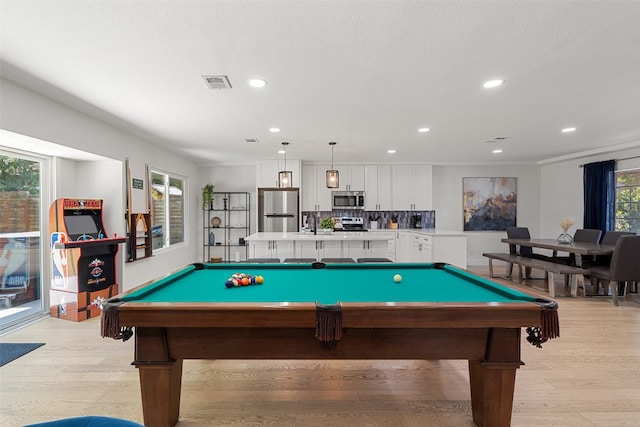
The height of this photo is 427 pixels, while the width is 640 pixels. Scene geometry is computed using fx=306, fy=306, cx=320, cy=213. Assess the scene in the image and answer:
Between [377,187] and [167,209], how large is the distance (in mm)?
4752

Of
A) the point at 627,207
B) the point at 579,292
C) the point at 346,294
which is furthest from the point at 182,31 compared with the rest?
the point at 627,207

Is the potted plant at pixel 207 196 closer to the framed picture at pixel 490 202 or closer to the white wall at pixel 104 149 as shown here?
the white wall at pixel 104 149

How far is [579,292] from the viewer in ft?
16.4

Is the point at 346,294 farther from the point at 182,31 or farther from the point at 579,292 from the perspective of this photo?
the point at 579,292

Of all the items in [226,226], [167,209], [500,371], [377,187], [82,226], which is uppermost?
[377,187]

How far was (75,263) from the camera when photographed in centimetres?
365

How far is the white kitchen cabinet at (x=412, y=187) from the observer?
297 inches

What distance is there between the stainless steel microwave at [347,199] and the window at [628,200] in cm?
503

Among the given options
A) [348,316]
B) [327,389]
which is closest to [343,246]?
[327,389]

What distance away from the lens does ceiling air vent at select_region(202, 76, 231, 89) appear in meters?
2.72

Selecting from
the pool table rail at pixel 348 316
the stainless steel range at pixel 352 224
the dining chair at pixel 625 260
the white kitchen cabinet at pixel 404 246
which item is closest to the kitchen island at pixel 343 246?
the white kitchen cabinet at pixel 404 246

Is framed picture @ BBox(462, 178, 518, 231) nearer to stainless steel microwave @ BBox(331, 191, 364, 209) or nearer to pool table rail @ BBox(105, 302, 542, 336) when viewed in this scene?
stainless steel microwave @ BBox(331, 191, 364, 209)

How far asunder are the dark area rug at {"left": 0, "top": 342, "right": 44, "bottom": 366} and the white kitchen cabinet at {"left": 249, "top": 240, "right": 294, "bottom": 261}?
287 centimetres

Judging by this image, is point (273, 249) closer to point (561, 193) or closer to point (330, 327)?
point (330, 327)
